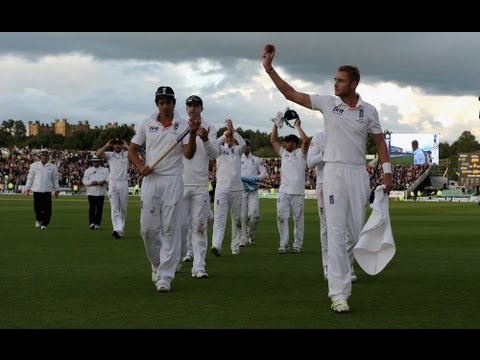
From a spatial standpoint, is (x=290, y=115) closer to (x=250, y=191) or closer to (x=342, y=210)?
(x=250, y=191)

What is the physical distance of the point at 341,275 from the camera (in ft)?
29.5

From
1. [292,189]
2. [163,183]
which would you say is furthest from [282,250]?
[163,183]

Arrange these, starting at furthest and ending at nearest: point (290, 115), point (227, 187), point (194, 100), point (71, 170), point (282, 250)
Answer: point (71, 170) < point (282, 250) < point (227, 187) < point (290, 115) < point (194, 100)

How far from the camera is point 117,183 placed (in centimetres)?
2072

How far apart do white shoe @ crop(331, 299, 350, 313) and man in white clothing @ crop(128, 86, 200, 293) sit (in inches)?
106

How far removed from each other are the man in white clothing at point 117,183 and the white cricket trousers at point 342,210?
38.4 feet

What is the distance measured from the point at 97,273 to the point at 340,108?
5135mm

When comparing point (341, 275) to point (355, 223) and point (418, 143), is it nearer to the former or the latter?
point (355, 223)

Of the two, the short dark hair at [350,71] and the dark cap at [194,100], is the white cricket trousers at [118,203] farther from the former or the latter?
the short dark hair at [350,71]

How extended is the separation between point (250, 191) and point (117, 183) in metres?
4.03

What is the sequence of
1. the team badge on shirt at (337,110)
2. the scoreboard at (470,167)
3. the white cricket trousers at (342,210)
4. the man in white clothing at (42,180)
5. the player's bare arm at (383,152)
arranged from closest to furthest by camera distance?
the white cricket trousers at (342,210) < the team badge on shirt at (337,110) < the player's bare arm at (383,152) < the man in white clothing at (42,180) < the scoreboard at (470,167)

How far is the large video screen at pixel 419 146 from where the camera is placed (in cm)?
9619

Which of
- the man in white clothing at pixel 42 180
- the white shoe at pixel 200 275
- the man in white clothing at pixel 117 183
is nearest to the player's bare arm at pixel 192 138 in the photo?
the white shoe at pixel 200 275

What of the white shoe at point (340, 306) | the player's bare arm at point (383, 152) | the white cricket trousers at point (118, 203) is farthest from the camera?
the white cricket trousers at point (118, 203)
